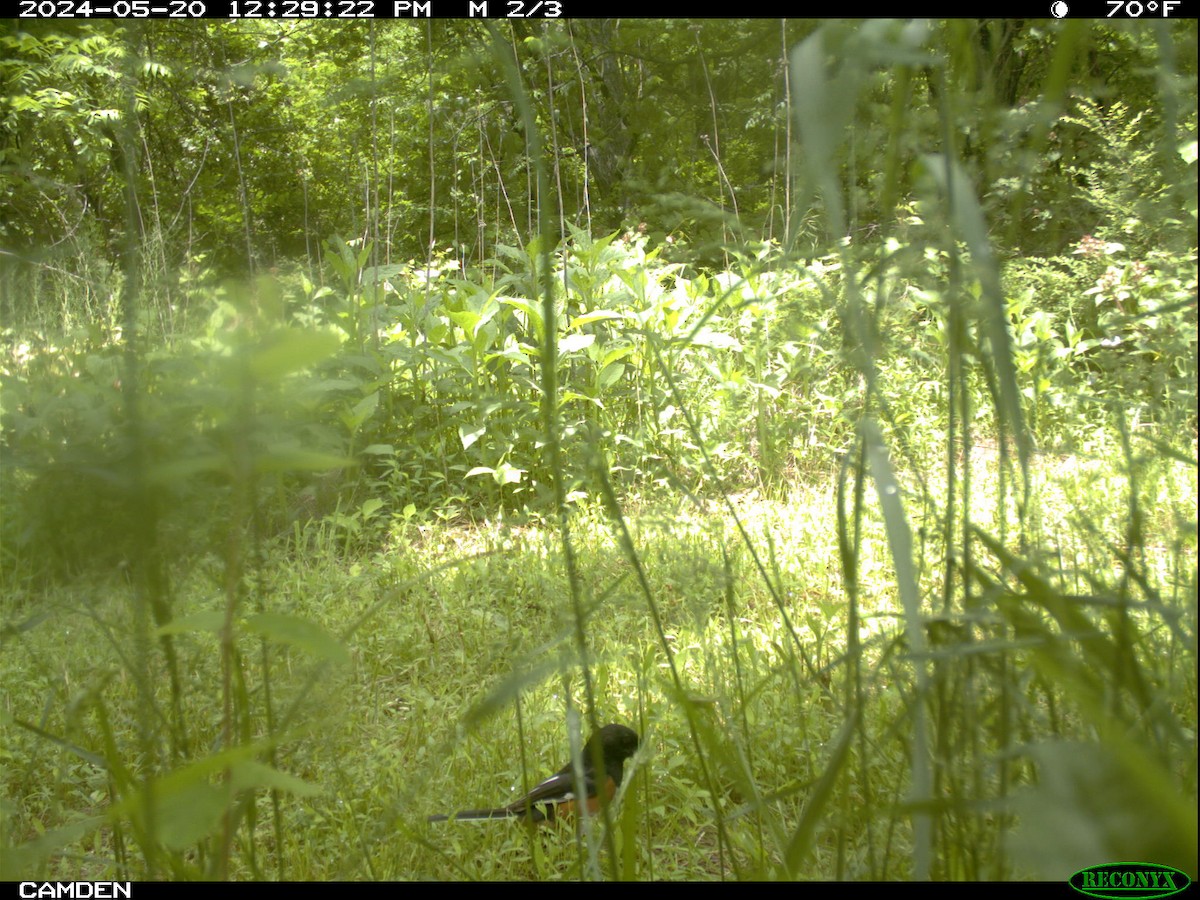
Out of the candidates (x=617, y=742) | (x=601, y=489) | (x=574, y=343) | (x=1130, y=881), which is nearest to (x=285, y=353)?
(x=601, y=489)

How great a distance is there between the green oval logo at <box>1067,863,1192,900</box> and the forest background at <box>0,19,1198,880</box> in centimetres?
5

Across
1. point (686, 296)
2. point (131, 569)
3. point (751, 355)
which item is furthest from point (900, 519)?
point (686, 296)

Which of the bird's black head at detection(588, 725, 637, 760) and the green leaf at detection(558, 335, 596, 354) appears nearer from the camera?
the bird's black head at detection(588, 725, 637, 760)

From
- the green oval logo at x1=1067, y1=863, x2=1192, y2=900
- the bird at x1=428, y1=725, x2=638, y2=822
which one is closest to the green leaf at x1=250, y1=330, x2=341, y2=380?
the green oval logo at x1=1067, y1=863, x2=1192, y2=900

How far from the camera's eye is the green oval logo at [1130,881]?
0.50 m

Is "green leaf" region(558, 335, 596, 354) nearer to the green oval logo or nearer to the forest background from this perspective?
the forest background

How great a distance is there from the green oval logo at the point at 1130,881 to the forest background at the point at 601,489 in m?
0.05

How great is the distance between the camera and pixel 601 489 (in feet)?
2.70

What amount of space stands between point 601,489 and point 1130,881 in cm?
49

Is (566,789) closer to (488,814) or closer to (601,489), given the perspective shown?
(488,814)

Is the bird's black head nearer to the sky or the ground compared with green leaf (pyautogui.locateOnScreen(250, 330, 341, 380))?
nearer to the ground

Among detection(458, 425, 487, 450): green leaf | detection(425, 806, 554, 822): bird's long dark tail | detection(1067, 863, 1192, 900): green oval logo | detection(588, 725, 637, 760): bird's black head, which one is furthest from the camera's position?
detection(458, 425, 487, 450): green leaf

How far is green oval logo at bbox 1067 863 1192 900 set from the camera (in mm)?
497
